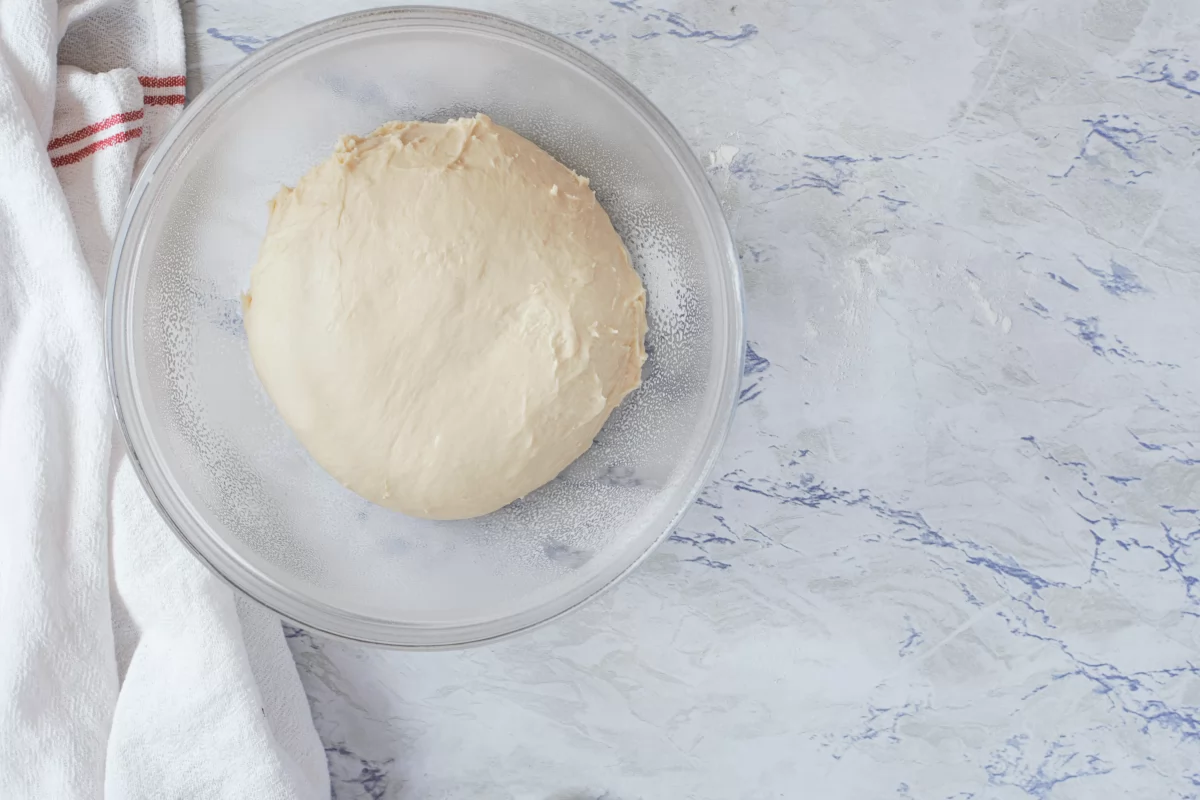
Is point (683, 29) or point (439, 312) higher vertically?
point (683, 29)

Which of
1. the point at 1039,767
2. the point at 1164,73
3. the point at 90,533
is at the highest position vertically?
the point at 1164,73

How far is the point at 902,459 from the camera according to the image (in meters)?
0.85

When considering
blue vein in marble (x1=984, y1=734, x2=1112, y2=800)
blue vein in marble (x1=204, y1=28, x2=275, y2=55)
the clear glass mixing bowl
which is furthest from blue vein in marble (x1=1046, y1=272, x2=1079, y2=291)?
blue vein in marble (x1=204, y1=28, x2=275, y2=55)

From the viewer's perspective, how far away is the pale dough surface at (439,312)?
2.21 ft

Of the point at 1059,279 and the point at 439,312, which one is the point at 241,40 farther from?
the point at 1059,279

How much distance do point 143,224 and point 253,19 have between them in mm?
224

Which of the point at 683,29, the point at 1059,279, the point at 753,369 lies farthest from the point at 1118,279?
the point at 683,29

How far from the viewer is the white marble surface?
0.81m

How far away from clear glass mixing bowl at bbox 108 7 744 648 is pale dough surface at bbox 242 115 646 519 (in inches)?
2.7

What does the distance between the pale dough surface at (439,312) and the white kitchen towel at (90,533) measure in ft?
0.69

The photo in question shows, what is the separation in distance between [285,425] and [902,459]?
0.55 meters

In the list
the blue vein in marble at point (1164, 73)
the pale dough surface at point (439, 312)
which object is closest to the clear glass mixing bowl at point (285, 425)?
the pale dough surface at point (439, 312)

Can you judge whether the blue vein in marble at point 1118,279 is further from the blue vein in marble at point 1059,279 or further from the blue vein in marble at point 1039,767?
the blue vein in marble at point 1039,767

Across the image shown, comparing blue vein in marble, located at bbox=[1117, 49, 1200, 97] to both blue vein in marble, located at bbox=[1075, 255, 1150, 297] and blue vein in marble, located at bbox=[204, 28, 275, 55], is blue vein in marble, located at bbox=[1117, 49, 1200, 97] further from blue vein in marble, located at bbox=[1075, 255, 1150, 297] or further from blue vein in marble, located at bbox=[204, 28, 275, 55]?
blue vein in marble, located at bbox=[204, 28, 275, 55]
